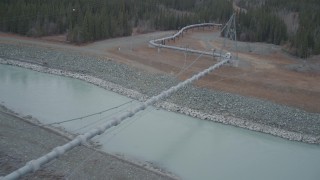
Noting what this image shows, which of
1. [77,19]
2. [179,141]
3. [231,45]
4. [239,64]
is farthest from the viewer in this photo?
[77,19]

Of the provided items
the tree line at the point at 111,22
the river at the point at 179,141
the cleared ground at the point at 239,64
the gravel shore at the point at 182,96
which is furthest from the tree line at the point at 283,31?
the river at the point at 179,141

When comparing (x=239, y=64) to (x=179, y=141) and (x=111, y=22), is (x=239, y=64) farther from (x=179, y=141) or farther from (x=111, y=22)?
(x=111, y=22)

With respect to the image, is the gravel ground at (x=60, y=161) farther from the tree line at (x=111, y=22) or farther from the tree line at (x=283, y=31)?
the tree line at (x=283, y=31)

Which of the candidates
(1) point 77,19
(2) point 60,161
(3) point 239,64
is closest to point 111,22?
(1) point 77,19

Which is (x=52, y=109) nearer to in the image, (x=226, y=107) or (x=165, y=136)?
(x=165, y=136)

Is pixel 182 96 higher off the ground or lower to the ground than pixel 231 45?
lower

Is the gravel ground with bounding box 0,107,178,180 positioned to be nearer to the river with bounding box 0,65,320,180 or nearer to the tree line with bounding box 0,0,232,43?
the river with bounding box 0,65,320,180

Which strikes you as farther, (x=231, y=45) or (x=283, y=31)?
(x=283, y=31)
